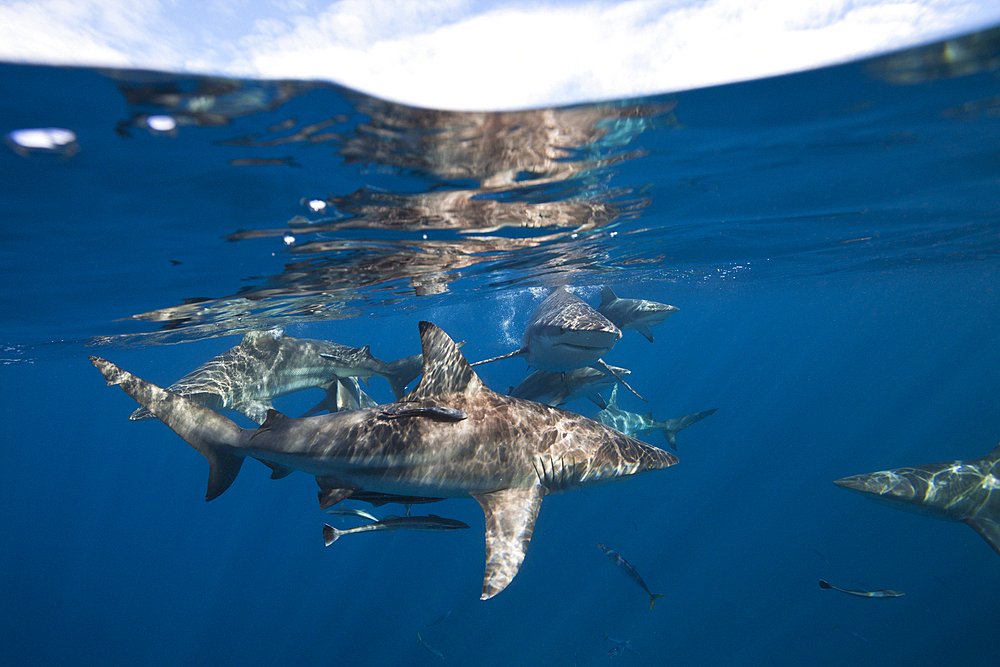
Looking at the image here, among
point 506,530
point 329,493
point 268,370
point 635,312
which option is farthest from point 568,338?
point 268,370

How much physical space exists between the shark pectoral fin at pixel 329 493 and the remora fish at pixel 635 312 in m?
7.86

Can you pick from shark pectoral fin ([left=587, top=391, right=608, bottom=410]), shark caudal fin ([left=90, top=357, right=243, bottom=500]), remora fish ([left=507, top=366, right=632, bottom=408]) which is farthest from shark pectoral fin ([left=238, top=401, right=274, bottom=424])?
shark pectoral fin ([left=587, top=391, right=608, bottom=410])

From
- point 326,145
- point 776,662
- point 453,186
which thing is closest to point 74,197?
point 326,145

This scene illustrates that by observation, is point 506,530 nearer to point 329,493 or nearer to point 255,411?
point 329,493

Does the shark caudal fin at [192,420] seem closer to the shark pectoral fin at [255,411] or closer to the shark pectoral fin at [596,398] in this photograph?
the shark pectoral fin at [255,411]

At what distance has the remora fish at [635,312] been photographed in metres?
10.9

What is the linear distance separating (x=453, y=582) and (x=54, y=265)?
86.6 ft

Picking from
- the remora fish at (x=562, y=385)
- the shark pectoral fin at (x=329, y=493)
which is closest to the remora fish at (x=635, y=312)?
the remora fish at (x=562, y=385)

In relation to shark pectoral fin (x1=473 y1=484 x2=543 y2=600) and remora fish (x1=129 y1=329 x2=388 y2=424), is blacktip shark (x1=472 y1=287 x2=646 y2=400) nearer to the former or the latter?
shark pectoral fin (x1=473 y1=484 x2=543 y2=600)

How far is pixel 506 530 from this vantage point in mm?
4176

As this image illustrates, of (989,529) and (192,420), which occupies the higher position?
(192,420)

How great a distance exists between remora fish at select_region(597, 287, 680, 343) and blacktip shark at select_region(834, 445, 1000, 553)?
194 inches

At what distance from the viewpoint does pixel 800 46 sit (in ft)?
15.9

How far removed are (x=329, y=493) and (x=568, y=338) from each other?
4.82 meters
